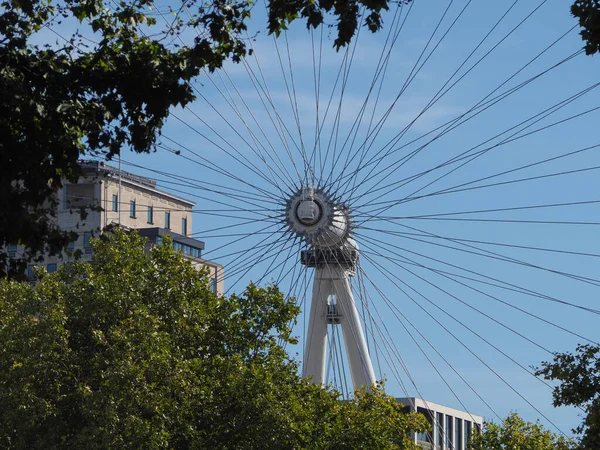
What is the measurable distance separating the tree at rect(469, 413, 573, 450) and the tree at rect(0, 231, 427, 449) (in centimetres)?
301

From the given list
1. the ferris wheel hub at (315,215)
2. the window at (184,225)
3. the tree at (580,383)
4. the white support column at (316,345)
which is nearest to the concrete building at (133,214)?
the window at (184,225)

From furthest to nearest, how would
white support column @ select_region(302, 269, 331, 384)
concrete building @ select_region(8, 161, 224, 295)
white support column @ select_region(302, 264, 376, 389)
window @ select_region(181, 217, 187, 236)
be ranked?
window @ select_region(181, 217, 187, 236)
concrete building @ select_region(8, 161, 224, 295)
white support column @ select_region(302, 269, 331, 384)
white support column @ select_region(302, 264, 376, 389)

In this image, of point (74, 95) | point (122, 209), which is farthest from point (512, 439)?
point (122, 209)

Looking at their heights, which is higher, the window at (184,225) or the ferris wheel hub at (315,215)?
the window at (184,225)

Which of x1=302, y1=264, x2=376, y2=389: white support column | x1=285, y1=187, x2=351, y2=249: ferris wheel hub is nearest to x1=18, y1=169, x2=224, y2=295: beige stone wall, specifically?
x1=302, y1=264, x2=376, y2=389: white support column

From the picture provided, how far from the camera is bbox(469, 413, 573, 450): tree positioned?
79.0 m

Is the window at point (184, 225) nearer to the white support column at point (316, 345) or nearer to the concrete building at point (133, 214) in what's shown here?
the concrete building at point (133, 214)

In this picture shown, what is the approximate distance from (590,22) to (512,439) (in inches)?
1877

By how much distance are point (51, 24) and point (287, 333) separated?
41809mm

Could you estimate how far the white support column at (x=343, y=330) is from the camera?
88375 millimetres

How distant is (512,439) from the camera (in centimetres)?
7938

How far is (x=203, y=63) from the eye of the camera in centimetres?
3669

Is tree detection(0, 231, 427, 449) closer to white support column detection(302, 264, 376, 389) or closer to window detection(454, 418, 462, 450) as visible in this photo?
white support column detection(302, 264, 376, 389)

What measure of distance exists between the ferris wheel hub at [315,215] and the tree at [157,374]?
13.0ft
